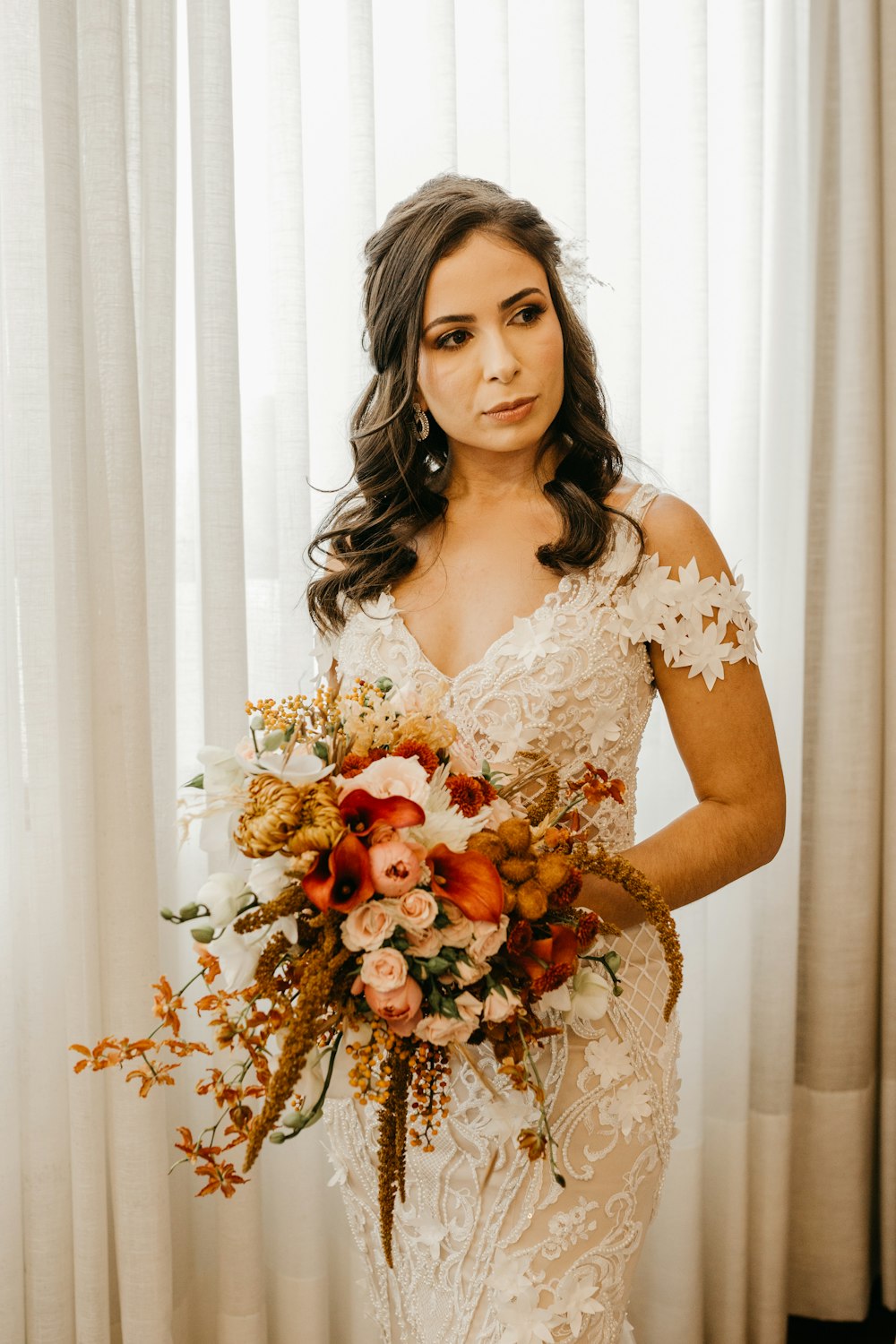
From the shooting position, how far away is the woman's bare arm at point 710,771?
1.61 metres

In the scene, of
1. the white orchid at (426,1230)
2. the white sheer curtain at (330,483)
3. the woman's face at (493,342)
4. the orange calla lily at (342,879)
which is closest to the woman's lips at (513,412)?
the woman's face at (493,342)

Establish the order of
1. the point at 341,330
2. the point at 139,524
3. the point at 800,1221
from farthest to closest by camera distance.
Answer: the point at 800,1221 < the point at 341,330 < the point at 139,524

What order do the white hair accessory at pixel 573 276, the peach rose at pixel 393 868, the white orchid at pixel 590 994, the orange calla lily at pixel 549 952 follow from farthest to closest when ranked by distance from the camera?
1. the white hair accessory at pixel 573 276
2. the white orchid at pixel 590 994
3. the orange calla lily at pixel 549 952
4. the peach rose at pixel 393 868

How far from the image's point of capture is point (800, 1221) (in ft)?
9.04

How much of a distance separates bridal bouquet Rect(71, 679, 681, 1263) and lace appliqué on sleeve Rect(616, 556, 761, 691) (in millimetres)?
421

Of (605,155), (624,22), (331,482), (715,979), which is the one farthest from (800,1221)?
(624,22)

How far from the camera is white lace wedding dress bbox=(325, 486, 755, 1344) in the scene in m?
1.52

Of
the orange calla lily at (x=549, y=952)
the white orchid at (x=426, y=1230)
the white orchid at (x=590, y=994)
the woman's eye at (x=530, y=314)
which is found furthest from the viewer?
the woman's eye at (x=530, y=314)

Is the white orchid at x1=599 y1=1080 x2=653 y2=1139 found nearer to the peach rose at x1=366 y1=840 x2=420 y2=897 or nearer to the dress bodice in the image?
the dress bodice

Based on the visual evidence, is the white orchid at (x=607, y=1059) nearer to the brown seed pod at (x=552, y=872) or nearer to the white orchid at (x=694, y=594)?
the brown seed pod at (x=552, y=872)

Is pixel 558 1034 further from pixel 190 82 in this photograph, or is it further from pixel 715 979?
pixel 190 82

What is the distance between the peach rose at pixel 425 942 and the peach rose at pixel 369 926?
3 cm

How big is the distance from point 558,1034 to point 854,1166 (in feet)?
5.00

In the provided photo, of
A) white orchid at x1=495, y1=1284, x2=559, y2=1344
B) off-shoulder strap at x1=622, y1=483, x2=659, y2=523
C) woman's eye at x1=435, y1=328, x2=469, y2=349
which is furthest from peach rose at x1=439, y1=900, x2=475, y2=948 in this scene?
Answer: woman's eye at x1=435, y1=328, x2=469, y2=349
